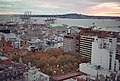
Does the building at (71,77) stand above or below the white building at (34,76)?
below

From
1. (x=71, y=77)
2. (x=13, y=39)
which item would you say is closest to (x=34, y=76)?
(x=71, y=77)

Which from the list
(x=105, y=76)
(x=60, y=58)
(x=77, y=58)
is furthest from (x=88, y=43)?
(x=105, y=76)

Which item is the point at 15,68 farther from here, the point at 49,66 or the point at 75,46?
the point at 75,46

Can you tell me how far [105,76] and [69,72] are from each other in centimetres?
56

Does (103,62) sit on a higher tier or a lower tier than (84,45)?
lower

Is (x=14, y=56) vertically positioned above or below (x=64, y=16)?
below

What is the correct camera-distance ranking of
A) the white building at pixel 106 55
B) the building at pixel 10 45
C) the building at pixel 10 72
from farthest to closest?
1. the white building at pixel 106 55
2. the building at pixel 10 45
3. the building at pixel 10 72

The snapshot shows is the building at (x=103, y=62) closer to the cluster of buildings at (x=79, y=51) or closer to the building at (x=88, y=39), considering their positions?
the cluster of buildings at (x=79, y=51)

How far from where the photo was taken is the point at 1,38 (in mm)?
3586

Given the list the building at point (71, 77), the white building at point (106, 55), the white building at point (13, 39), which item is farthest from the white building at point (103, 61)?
the white building at point (13, 39)

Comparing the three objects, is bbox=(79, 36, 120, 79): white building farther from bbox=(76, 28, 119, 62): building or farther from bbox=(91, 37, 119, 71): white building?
bbox=(76, 28, 119, 62): building

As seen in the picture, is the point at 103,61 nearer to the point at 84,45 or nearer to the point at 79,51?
the point at 79,51

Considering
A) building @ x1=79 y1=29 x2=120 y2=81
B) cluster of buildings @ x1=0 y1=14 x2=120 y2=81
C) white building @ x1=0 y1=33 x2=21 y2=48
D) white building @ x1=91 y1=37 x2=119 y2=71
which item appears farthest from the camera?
white building @ x1=0 y1=33 x2=21 y2=48

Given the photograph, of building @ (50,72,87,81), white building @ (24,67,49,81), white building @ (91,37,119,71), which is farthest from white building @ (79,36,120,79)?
white building @ (24,67,49,81)
